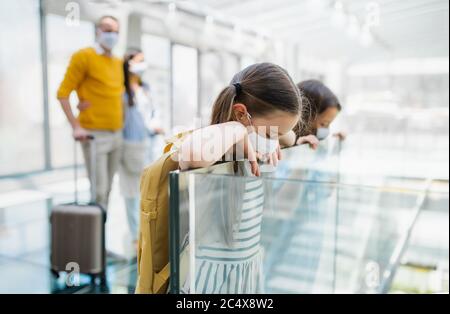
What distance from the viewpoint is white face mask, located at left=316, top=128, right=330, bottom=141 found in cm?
172

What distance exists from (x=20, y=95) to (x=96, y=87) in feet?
9.75

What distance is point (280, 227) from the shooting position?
1163mm

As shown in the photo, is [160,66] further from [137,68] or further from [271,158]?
[271,158]

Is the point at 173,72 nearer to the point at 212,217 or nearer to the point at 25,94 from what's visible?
the point at 25,94

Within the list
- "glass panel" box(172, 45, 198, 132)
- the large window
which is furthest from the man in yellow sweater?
the large window

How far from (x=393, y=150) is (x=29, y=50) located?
4.71m

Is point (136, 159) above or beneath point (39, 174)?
above

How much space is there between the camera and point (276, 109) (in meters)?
0.89

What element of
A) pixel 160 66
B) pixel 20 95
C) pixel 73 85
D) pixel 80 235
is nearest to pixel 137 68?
pixel 73 85

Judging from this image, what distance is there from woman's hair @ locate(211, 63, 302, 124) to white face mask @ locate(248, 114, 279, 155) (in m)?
0.04

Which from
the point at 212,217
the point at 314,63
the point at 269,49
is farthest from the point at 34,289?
the point at 314,63

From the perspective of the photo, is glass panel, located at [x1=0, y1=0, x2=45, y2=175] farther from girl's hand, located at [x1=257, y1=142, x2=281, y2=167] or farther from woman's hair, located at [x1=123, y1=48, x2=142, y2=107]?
girl's hand, located at [x1=257, y1=142, x2=281, y2=167]

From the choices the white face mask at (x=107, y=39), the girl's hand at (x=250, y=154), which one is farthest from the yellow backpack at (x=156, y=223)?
the white face mask at (x=107, y=39)

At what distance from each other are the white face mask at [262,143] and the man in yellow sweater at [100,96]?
1.31 meters
